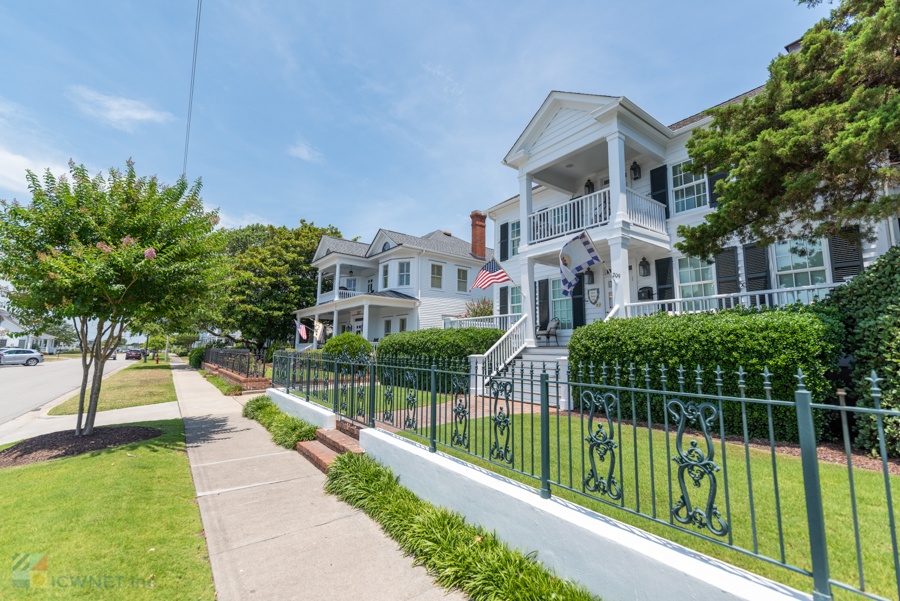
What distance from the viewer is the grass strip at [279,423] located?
770 centimetres

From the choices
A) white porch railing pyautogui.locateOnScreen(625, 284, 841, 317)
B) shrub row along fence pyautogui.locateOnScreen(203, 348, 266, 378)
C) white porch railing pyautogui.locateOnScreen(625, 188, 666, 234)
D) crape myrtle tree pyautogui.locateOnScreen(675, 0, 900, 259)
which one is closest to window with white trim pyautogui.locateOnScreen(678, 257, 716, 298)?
white porch railing pyautogui.locateOnScreen(625, 284, 841, 317)

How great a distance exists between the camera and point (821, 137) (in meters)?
5.99

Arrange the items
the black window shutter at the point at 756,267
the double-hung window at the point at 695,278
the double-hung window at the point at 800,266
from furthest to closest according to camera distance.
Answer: the double-hung window at the point at 695,278
the black window shutter at the point at 756,267
the double-hung window at the point at 800,266

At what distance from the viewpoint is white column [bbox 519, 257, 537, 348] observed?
39.4ft

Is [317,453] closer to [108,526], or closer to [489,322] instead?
[108,526]

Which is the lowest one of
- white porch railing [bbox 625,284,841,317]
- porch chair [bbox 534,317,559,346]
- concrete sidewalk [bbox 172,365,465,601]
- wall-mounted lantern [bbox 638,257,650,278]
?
concrete sidewalk [bbox 172,365,465,601]

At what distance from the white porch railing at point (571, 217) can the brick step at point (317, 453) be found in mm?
8854

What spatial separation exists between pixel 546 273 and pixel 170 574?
13628 mm

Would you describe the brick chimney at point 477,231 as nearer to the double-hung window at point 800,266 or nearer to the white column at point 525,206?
the white column at point 525,206

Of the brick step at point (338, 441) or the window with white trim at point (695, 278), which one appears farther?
the window with white trim at point (695, 278)

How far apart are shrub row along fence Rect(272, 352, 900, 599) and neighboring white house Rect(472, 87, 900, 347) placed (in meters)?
4.73

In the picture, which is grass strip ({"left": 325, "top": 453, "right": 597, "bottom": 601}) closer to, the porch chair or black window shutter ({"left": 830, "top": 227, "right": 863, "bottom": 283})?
the porch chair

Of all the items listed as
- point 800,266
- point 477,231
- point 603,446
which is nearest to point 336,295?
point 477,231

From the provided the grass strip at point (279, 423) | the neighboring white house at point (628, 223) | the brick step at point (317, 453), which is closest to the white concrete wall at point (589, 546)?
the brick step at point (317, 453)
